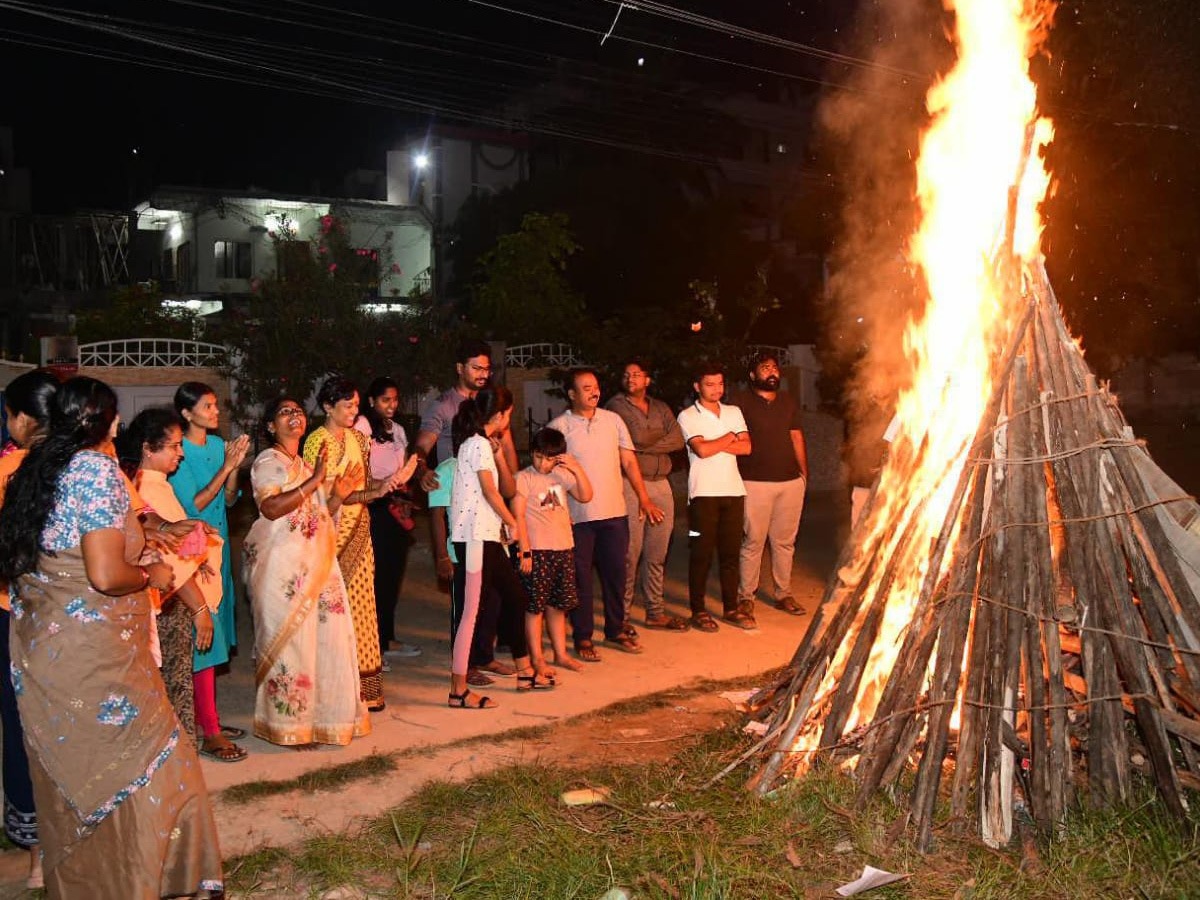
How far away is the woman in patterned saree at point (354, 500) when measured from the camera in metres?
6.32

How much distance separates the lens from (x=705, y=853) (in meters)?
4.15

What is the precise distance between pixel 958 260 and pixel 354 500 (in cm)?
353

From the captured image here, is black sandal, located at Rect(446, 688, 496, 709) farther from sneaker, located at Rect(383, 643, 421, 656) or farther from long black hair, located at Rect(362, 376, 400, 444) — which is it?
long black hair, located at Rect(362, 376, 400, 444)

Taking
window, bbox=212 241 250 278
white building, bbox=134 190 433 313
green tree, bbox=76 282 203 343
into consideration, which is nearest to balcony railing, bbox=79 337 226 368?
green tree, bbox=76 282 203 343

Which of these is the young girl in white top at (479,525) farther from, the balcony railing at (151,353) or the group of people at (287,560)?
the balcony railing at (151,353)

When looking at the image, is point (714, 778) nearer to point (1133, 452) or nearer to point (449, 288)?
point (1133, 452)

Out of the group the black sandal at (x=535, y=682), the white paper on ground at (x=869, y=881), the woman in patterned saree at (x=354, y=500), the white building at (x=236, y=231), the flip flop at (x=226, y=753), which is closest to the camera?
the white paper on ground at (x=869, y=881)

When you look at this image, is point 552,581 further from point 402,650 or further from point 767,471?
point 767,471

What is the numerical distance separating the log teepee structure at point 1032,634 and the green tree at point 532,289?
44.6 feet

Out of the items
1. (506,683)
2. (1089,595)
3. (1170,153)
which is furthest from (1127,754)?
(1170,153)

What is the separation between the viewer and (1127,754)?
4520mm

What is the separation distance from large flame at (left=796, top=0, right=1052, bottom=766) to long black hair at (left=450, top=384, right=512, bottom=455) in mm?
2312

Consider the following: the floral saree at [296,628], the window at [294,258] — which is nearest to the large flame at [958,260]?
the floral saree at [296,628]

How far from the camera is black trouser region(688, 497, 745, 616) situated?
8625 millimetres
